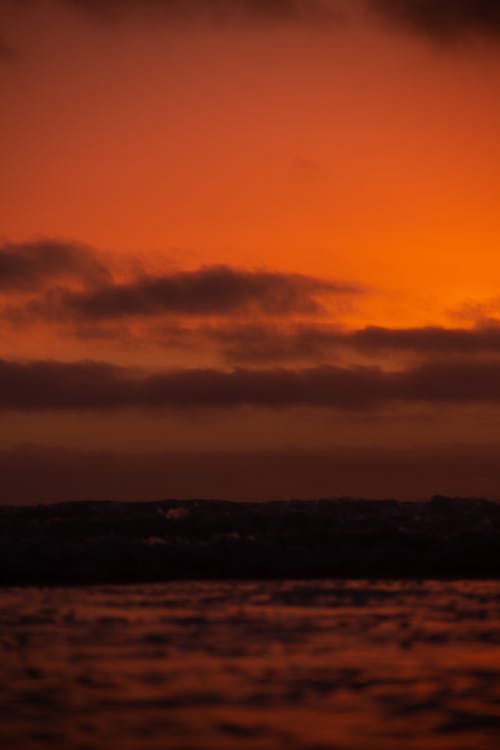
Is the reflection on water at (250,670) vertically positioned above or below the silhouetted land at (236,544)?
below

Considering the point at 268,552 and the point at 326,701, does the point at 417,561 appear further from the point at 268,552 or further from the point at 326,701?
the point at 326,701

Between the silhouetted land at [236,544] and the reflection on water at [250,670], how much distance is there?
10.1 ft

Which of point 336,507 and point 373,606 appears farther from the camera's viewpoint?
point 336,507

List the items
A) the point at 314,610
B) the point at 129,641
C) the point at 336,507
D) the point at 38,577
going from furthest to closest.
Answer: the point at 336,507
the point at 38,577
the point at 314,610
the point at 129,641

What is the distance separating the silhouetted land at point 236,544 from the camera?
2286 cm

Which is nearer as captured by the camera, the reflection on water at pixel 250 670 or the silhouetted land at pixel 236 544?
the reflection on water at pixel 250 670

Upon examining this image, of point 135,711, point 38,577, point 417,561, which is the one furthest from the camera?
point 417,561

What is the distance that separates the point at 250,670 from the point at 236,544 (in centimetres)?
1234

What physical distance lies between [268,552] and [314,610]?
7199 mm

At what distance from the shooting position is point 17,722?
37.0ft

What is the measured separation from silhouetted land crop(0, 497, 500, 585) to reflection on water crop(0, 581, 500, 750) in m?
3.08

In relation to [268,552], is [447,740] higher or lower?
lower

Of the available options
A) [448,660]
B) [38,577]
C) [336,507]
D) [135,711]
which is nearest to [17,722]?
[135,711]

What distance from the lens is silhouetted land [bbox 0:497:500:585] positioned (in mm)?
22859
